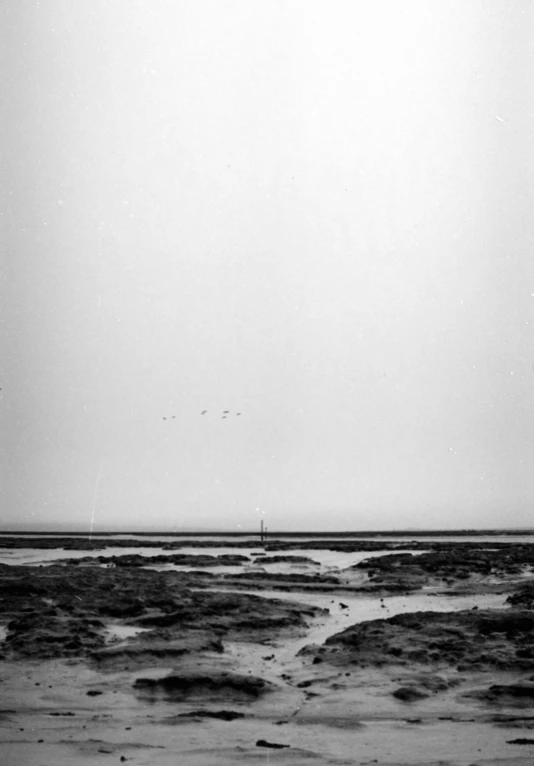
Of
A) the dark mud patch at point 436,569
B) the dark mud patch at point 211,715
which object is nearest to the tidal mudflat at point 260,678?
the dark mud patch at point 211,715

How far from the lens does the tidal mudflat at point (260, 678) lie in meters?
8.72

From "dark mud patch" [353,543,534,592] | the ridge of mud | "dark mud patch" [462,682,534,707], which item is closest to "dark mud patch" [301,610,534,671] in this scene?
"dark mud patch" [462,682,534,707]

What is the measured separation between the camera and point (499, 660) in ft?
42.9

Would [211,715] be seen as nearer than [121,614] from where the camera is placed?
Yes

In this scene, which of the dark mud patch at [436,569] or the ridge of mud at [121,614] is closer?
the ridge of mud at [121,614]

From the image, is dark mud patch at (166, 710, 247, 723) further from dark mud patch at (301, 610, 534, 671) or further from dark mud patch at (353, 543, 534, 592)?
dark mud patch at (353, 543, 534, 592)

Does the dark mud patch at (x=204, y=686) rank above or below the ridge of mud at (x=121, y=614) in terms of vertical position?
below

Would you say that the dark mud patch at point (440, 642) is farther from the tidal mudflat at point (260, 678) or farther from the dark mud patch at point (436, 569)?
the dark mud patch at point (436, 569)

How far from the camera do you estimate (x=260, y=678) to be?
39.7 ft

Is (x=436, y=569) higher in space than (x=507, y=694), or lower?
higher

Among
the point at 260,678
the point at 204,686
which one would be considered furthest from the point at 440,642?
the point at 204,686

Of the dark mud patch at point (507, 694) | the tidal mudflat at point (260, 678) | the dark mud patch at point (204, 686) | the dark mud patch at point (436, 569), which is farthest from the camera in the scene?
the dark mud patch at point (436, 569)

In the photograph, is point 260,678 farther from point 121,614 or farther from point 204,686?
point 121,614

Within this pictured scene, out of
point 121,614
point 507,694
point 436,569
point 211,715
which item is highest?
point 436,569
